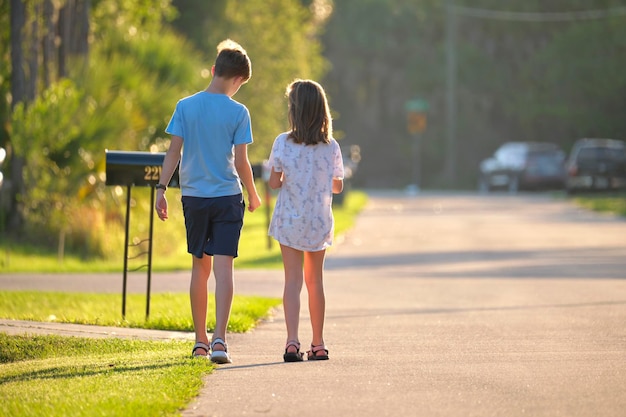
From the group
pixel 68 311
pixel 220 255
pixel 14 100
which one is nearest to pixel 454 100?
pixel 14 100

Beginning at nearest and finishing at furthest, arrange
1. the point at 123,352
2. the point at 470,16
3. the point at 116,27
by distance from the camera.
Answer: the point at 123,352
the point at 116,27
the point at 470,16

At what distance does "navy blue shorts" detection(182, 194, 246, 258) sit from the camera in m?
9.09

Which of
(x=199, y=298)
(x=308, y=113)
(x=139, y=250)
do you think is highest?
(x=308, y=113)

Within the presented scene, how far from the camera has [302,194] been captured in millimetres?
9398

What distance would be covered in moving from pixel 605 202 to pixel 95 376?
99.0ft

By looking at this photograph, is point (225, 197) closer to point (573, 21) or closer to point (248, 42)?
point (248, 42)

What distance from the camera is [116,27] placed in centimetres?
2686

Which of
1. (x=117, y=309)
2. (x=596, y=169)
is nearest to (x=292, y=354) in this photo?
(x=117, y=309)

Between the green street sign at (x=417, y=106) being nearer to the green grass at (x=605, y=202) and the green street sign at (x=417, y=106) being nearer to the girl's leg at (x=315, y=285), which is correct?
the green grass at (x=605, y=202)

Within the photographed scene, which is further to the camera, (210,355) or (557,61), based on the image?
(557,61)

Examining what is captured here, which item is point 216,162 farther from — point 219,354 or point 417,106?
point 417,106

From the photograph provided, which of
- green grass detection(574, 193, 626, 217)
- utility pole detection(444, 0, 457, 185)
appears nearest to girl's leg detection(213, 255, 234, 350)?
green grass detection(574, 193, 626, 217)

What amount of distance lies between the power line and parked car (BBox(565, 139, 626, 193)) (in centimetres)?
1358

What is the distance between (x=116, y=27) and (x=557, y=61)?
34.0 meters
